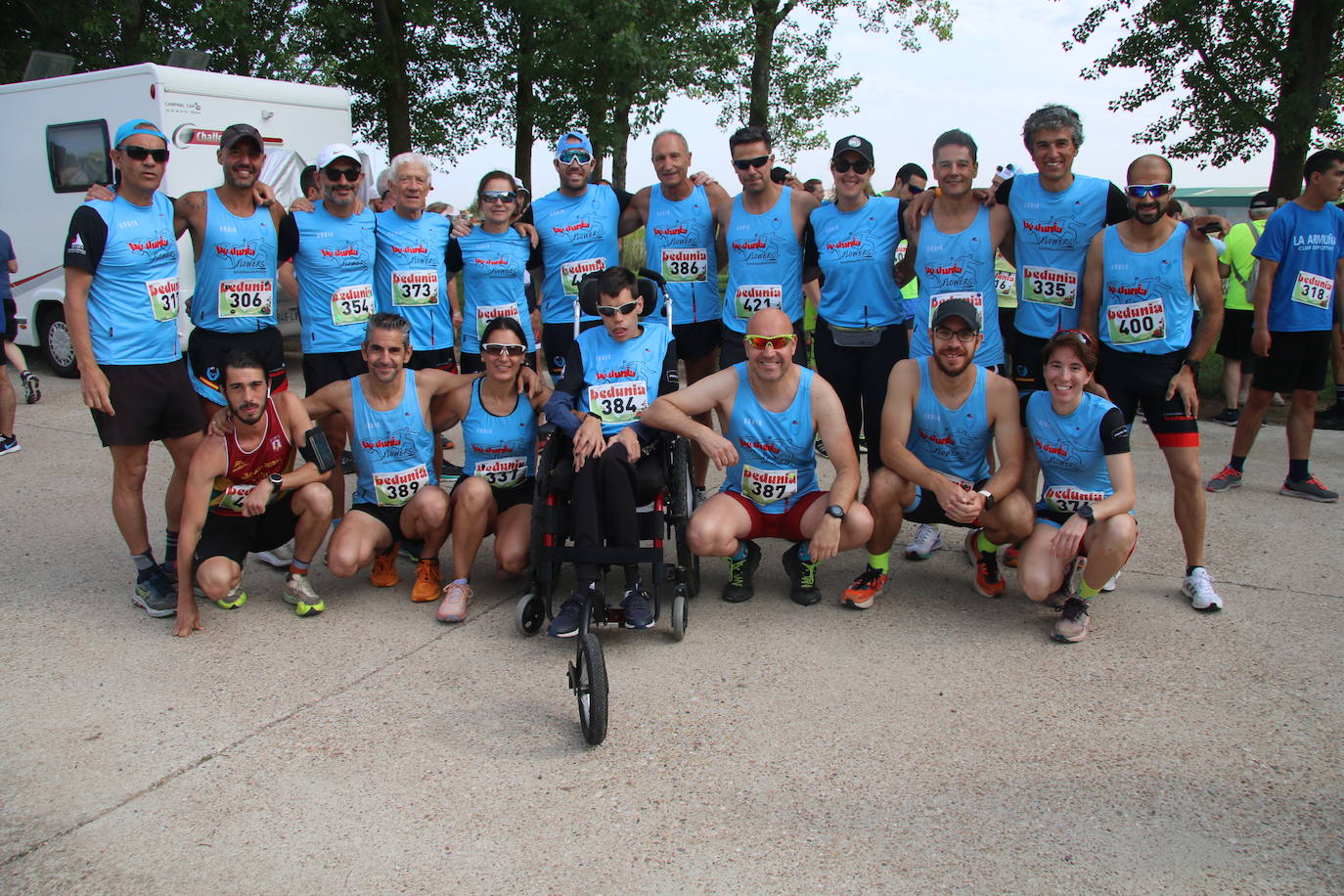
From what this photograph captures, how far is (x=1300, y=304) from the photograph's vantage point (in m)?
6.02

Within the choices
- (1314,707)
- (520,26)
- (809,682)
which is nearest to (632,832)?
(809,682)

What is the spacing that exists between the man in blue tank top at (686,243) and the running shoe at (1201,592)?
92.8 inches

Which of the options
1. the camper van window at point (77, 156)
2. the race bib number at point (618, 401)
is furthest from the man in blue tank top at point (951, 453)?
the camper van window at point (77, 156)

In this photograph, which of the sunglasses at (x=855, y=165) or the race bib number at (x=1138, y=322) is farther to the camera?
the sunglasses at (x=855, y=165)

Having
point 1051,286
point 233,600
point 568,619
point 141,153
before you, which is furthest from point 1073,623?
point 141,153

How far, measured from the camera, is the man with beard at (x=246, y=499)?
14.0 ft

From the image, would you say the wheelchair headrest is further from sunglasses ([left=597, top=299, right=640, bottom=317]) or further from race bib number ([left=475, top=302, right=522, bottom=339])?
race bib number ([left=475, top=302, right=522, bottom=339])

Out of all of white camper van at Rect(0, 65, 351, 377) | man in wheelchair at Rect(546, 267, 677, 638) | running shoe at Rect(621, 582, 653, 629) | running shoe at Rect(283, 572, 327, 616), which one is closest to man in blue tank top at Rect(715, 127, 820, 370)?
man in wheelchair at Rect(546, 267, 677, 638)

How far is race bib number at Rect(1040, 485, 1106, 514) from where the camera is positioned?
4.32 metres

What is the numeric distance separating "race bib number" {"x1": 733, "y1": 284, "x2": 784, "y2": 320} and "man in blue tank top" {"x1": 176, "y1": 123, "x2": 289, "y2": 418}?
7.40 ft

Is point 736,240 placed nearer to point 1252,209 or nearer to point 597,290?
point 597,290

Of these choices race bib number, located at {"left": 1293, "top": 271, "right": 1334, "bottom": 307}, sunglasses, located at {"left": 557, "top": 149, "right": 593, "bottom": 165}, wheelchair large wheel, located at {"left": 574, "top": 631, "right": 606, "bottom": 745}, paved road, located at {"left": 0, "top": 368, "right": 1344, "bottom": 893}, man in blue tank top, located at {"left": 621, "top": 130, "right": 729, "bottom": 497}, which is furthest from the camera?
race bib number, located at {"left": 1293, "top": 271, "right": 1334, "bottom": 307}

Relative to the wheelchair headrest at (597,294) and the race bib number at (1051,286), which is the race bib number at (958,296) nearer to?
the race bib number at (1051,286)

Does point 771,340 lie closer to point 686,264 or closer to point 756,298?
point 756,298
